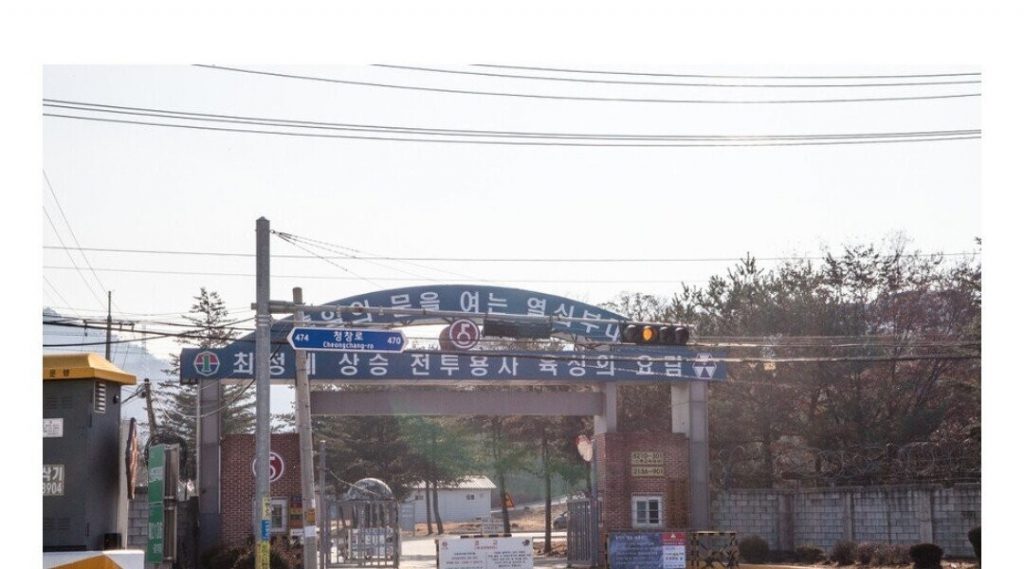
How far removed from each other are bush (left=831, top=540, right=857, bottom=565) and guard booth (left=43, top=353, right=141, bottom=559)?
23.7 meters

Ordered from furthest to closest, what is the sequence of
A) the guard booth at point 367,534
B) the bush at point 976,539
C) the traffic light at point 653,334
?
1. the guard booth at point 367,534
2. the bush at point 976,539
3. the traffic light at point 653,334

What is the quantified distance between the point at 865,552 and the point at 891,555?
3.61 ft

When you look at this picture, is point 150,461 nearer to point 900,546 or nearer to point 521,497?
point 900,546

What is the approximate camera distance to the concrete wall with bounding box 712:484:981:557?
36.5 meters

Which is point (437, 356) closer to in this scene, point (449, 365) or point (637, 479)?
point (449, 365)

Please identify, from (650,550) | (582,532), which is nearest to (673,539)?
(650,550)

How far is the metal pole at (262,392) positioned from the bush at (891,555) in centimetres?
1890

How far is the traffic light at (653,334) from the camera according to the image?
2700cm

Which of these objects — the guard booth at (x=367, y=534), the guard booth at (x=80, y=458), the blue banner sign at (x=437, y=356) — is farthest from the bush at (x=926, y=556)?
the guard booth at (x=80, y=458)

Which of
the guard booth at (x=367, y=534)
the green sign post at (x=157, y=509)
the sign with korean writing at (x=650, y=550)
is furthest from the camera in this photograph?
the guard booth at (x=367, y=534)

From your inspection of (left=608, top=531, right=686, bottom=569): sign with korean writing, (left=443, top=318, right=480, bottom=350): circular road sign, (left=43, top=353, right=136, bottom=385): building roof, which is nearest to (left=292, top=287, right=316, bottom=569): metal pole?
(left=43, top=353, right=136, bottom=385): building roof

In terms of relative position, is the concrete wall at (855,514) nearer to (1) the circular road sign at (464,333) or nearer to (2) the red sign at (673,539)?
(2) the red sign at (673,539)

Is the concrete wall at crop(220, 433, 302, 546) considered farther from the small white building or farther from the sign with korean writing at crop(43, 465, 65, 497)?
the small white building

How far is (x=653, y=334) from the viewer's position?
27203 millimetres
